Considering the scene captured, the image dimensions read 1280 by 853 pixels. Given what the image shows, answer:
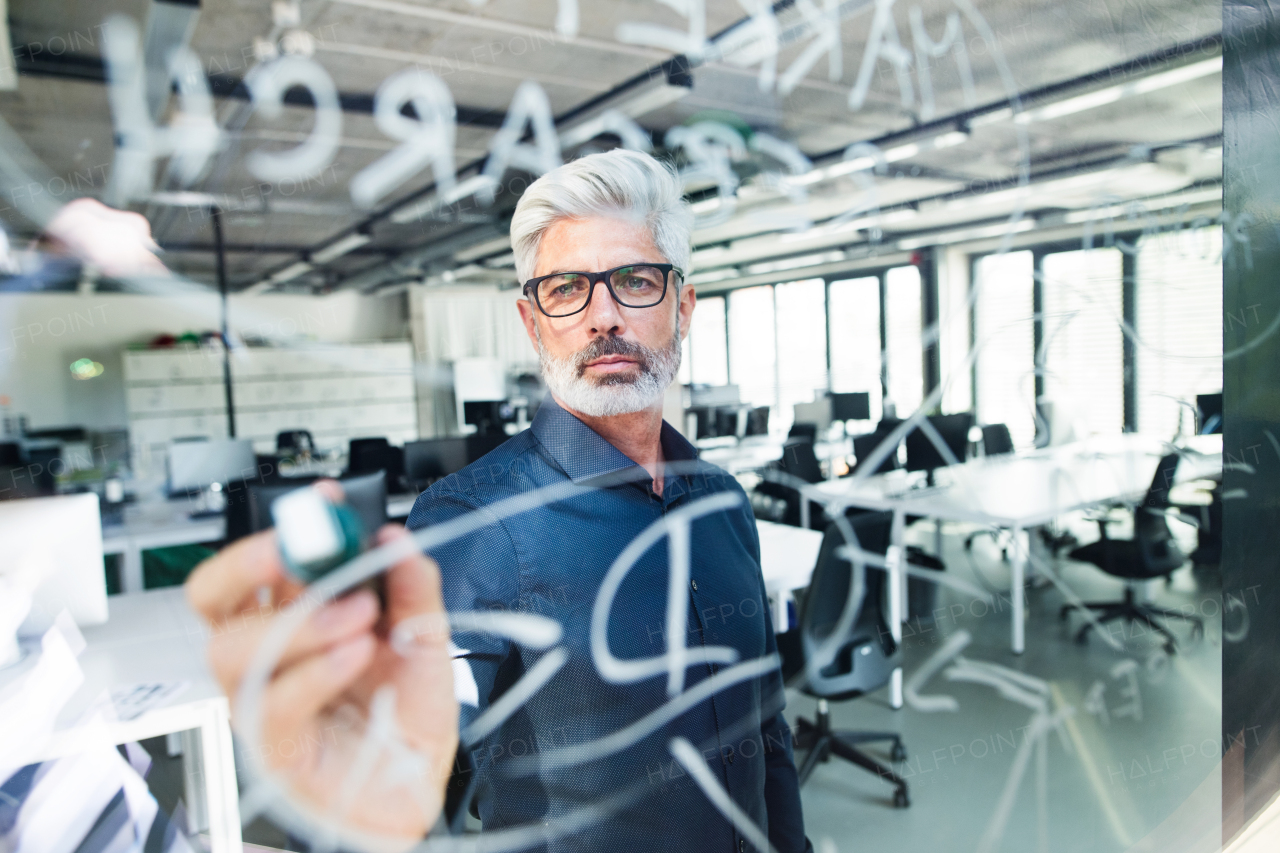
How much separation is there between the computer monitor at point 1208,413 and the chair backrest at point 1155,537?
5.05 feet

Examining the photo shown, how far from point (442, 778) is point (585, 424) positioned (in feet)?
1.23

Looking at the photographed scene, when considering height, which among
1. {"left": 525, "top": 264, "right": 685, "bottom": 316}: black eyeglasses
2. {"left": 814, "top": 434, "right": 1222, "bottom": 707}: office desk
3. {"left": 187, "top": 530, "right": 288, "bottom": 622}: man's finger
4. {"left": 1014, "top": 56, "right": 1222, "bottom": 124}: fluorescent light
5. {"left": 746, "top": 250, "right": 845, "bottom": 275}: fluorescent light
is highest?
{"left": 746, "top": 250, "right": 845, "bottom": 275}: fluorescent light

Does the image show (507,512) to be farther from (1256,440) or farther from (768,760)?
(1256,440)

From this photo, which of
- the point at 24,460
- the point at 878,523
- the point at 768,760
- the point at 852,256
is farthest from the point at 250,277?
the point at 768,760

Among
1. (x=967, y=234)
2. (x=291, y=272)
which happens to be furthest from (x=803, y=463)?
(x=291, y=272)

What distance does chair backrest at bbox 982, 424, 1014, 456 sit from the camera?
4.01m

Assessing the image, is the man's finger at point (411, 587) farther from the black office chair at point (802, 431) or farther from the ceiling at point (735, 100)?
the black office chair at point (802, 431)

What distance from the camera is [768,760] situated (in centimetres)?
95

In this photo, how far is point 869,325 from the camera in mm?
6723

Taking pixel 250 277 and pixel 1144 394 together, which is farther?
pixel 250 277

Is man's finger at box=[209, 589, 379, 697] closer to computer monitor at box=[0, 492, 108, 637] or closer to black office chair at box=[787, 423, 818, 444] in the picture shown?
computer monitor at box=[0, 492, 108, 637]

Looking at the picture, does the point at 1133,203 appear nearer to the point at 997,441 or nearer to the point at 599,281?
the point at 599,281

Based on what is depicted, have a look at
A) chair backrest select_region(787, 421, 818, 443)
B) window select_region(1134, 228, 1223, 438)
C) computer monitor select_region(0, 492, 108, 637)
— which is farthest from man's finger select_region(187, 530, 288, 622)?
chair backrest select_region(787, 421, 818, 443)

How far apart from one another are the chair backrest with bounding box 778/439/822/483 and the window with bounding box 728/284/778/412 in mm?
772
